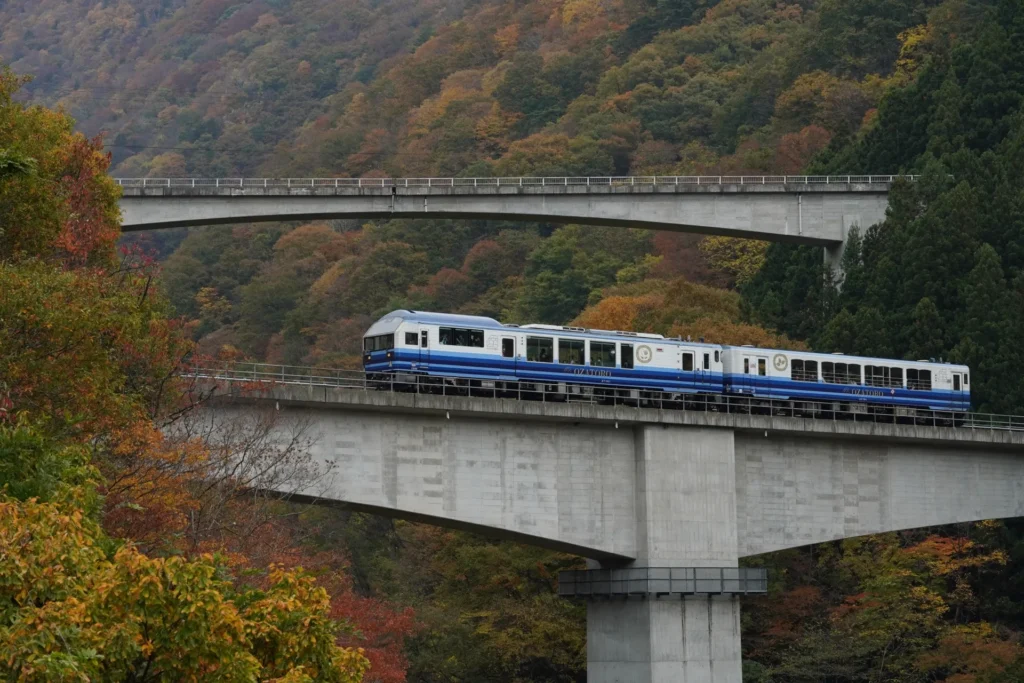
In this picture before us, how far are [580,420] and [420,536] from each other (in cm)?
1968

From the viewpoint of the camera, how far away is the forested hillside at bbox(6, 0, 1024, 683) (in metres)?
54.0

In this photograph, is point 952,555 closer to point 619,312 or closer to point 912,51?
point 619,312

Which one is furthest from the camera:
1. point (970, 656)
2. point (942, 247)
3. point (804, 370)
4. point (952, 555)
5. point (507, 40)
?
point (507, 40)

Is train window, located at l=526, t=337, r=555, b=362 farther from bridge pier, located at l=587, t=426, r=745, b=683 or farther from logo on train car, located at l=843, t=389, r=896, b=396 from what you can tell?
logo on train car, located at l=843, t=389, r=896, b=396

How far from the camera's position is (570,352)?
47.2 meters

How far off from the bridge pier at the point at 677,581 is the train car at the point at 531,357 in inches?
124

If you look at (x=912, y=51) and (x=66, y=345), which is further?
(x=912, y=51)

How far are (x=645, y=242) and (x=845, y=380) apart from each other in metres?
46.3

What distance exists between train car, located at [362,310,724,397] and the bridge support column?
3166 millimetres

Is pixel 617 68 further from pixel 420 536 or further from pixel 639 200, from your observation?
pixel 420 536

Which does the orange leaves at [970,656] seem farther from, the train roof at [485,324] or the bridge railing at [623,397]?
the train roof at [485,324]

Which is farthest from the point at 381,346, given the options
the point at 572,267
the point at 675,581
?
the point at 572,267

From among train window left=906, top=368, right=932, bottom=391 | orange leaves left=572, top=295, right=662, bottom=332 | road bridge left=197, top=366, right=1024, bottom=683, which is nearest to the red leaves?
road bridge left=197, top=366, right=1024, bottom=683

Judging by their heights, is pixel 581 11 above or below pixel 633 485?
above
